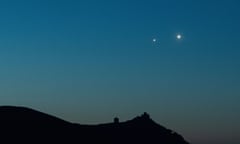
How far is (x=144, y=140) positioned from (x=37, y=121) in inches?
433

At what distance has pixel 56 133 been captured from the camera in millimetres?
33688

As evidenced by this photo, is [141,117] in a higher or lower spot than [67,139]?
higher

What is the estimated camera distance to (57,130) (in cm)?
3394

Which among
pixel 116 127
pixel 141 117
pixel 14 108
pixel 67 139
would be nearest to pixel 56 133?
pixel 67 139

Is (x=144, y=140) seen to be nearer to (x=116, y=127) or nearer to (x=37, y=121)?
(x=116, y=127)

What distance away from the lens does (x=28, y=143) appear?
3159cm

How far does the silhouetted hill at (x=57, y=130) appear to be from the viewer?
31859 millimetres

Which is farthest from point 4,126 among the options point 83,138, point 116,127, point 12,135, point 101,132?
point 116,127

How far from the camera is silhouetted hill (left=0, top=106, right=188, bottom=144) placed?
3186 cm

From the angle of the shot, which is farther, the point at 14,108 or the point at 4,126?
the point at 14,108

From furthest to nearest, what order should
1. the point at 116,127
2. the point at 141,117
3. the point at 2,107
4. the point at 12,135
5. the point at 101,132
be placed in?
the point at 141,117
the point at 116,127
the point at 101,132
the point at 2,107
the point at 12,135

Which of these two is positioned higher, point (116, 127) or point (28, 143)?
point (116, 127)

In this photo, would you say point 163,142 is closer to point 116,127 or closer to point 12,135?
point 116,127

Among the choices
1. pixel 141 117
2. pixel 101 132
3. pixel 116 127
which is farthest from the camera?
pixel 141 117
